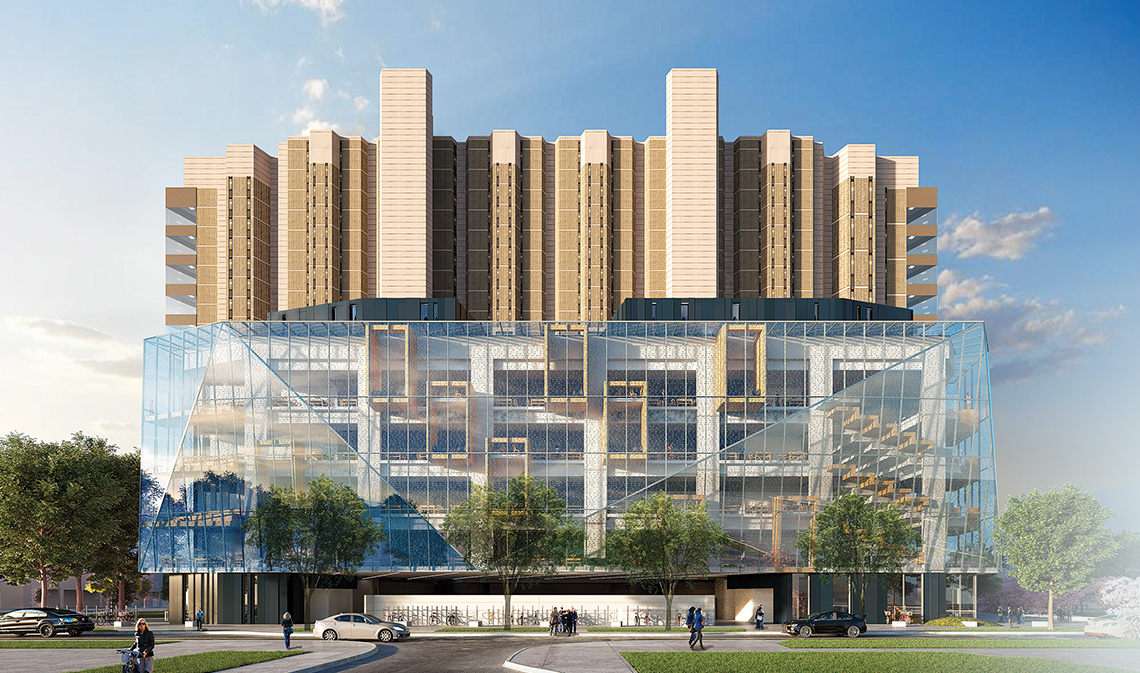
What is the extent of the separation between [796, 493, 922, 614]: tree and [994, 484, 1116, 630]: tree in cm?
801

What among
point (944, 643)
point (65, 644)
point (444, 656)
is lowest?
point (944, 643)

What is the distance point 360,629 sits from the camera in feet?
153

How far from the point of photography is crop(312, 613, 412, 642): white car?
46000 mm

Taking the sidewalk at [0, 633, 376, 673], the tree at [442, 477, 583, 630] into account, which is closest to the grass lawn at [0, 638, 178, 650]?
the sidewalk at [0, 633, 376, 673]

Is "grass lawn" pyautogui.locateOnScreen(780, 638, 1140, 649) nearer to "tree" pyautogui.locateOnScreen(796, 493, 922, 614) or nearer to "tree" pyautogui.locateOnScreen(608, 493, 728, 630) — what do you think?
"tree" pyautogui.locateOnScreen(608, 493, 728, 630)

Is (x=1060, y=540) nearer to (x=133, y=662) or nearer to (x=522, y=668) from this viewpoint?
(x=522, y=668)

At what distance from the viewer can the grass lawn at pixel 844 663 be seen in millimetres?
29172

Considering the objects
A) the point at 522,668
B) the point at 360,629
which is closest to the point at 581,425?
the point at 360,629

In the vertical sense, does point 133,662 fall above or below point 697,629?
above

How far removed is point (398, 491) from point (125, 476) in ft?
88.1

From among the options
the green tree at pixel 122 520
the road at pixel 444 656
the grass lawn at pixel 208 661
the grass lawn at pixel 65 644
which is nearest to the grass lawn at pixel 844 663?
the road at pixel 444 656

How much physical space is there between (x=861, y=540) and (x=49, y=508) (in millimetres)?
54749

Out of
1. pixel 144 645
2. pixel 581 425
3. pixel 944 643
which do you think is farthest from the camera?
pixel 581 425

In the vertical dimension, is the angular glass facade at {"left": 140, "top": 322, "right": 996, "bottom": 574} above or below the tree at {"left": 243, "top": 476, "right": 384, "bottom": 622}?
above
